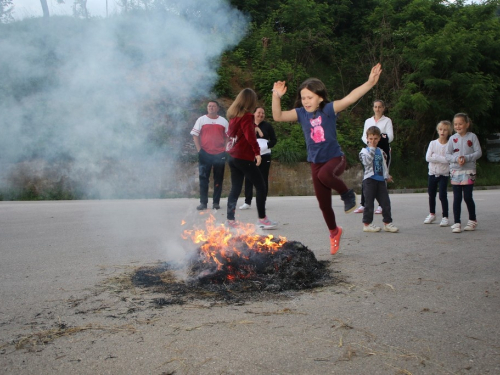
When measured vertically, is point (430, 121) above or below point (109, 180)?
above

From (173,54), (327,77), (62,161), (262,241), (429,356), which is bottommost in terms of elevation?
(429,356)

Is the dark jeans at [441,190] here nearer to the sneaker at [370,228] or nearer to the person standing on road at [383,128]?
the person standing on road at [383,128]

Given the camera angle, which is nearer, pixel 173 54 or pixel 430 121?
pixel 173 54

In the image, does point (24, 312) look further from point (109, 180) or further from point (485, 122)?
point (485, 122)

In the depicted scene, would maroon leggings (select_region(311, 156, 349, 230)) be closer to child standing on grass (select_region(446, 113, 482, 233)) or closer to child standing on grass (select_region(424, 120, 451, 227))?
child standing on grass (select_region(446, 113, 482, 233))

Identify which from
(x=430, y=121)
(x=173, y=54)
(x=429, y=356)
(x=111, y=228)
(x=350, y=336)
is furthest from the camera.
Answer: (x=430, y=121)

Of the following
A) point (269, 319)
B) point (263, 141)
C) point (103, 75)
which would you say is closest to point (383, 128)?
point (263, 141)

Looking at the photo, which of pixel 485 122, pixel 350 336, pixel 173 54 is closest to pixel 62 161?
pixel 173 54

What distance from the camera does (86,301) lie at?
12.6 feet

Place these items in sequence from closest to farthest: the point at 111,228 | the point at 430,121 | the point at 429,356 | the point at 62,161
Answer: the point at 429,356 < the point at 111,228 < the point at 62,161 < the point at 430,121

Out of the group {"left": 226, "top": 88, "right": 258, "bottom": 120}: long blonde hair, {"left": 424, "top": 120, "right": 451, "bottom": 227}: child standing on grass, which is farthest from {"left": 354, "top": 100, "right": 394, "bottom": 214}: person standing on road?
{"left": 226, "top": 88, "right": 258, "bottom": 120}: long blonde hair

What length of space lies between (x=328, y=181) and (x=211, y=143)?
15.9 ft

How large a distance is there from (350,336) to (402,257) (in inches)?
96.5

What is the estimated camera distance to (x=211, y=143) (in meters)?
9.88
